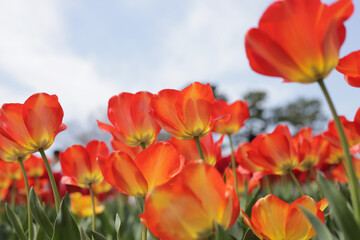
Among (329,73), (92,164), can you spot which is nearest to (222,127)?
(92,164)

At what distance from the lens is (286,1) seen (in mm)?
426

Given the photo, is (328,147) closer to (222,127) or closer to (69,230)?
(222,127)

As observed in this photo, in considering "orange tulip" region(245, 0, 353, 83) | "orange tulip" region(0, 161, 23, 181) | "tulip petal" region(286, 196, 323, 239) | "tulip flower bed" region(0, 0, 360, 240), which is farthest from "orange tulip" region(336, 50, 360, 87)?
"orange tulip" region(0, 161, 23, 181)

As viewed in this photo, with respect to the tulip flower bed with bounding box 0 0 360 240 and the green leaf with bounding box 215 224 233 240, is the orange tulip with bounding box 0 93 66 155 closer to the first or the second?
the tulip flower bed with bounding box 0 0 360 240

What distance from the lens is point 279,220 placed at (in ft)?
1.97

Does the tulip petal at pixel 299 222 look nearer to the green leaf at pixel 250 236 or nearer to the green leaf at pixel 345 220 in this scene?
the green leaf at pixel 250 236

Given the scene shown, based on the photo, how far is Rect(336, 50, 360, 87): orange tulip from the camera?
57 cm

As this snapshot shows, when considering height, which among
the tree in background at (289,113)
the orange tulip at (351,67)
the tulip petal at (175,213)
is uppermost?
the orange tulip at (351,67)

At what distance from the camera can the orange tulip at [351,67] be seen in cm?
57

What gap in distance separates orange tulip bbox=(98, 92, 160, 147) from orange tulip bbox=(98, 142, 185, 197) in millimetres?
202

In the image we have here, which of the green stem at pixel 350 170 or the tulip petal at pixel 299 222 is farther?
the tulip petal at pixel 299 222

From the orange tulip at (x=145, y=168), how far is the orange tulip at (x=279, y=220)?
171 mm

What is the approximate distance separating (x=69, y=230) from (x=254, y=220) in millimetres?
357

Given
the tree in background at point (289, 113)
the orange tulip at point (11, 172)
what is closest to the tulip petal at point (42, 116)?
the orange tulip at point (11, 172)
